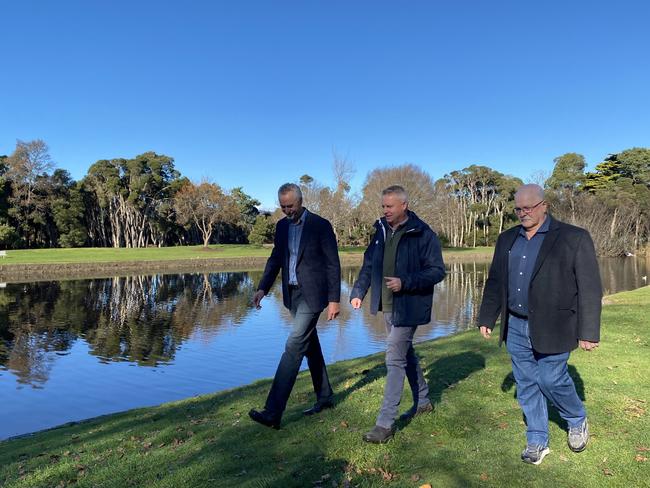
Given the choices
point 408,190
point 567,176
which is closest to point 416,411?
point 408,190

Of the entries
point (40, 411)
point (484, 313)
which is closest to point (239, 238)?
point (40, 411)

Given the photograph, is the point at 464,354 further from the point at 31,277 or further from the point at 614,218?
the point at 614,218

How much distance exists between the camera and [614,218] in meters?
54.6

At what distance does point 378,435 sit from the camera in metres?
4.27

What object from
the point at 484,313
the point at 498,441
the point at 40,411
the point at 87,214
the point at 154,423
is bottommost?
the point at 40,411

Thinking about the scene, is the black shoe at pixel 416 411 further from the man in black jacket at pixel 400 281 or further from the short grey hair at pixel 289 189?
the short grey hair at pixel 289 189

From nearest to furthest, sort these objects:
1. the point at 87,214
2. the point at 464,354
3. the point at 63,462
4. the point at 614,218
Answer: the point at 63,462 < the point at 464,354 < the point at 614,218 < the point at 87,214

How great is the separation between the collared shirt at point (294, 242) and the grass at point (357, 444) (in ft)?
4.85

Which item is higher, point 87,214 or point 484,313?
point 87,214

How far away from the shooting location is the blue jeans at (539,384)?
12.7ft

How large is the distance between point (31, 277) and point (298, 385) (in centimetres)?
3239

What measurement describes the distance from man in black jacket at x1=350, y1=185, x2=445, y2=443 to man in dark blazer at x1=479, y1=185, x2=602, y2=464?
66 cm

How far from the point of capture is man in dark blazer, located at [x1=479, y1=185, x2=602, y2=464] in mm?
3711

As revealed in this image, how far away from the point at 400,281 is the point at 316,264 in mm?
1010
